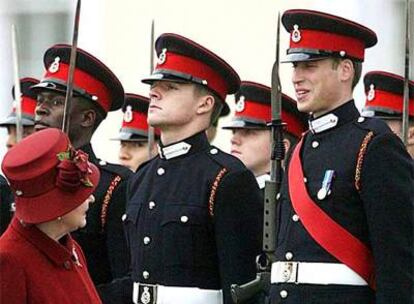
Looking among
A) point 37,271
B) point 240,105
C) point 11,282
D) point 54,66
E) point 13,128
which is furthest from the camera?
point 13,128

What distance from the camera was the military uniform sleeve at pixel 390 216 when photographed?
6.73 metres

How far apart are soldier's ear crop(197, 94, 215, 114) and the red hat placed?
4.60 ft

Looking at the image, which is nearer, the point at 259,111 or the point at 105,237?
the point at 105,237

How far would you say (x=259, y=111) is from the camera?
9391 mm

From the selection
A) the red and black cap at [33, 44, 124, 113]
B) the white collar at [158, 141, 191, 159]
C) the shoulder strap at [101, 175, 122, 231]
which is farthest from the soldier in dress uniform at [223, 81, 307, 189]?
the white collar at [158, 141, 191, 159]

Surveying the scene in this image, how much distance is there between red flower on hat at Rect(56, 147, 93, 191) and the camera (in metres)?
6.38

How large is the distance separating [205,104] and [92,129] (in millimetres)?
739

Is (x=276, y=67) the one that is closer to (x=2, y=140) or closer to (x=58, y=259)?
(x=58, y=259)

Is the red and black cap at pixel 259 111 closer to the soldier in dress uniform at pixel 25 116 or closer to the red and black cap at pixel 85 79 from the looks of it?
the red and black cap at pixel 85 79

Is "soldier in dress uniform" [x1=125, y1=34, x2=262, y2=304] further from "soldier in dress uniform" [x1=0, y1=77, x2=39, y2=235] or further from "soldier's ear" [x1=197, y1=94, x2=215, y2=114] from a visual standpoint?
"soldier in dress uniform" [x1=0, y1=77, x2=39, y2=235]

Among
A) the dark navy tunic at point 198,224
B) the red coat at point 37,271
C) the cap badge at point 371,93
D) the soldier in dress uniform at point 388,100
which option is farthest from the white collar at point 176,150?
the cap badge at point 371,93

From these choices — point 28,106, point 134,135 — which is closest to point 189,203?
point 28,106

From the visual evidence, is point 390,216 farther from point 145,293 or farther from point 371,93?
point 371,93

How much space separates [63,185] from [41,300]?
41 cm
